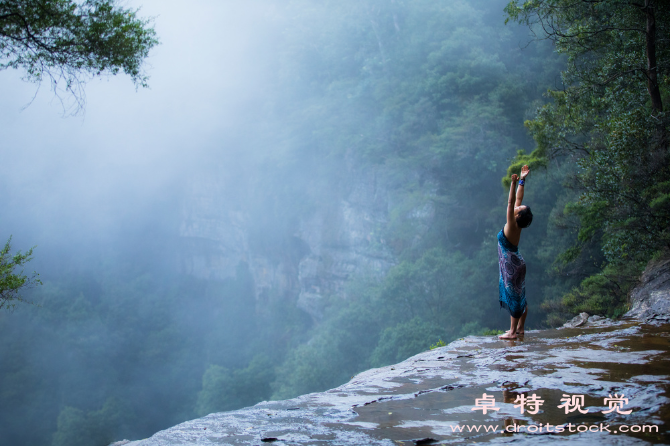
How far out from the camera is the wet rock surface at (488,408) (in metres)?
1.65

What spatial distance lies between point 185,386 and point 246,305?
7.66 meters

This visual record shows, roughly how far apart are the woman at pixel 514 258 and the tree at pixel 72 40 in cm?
426

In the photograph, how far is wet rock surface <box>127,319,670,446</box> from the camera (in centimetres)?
165

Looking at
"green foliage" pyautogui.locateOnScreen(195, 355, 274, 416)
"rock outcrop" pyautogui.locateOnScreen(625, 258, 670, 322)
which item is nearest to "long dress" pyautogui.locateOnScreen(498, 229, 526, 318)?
"rock outcrop" pyautogui.locateOnScreen(625, 258, 670, 322)

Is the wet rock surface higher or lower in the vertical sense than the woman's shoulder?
lower

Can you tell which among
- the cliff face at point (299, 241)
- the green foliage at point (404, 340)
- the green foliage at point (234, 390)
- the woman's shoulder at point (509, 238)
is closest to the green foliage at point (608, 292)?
the woman's shoulder at point (509, 238)

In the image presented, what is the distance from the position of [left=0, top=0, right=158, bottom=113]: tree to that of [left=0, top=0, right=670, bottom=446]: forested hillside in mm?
6572

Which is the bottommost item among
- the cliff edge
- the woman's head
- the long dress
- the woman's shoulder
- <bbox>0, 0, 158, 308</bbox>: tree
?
the cliff edge

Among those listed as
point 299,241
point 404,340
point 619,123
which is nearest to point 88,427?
point 299,241

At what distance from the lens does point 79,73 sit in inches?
205

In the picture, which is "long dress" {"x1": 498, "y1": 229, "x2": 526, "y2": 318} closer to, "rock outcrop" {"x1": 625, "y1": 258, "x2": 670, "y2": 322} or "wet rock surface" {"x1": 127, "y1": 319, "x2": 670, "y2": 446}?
"wet rock surface" {"x1": 127, "y1": 319, "x2": 670, "y2": 446}

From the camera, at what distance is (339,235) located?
96.0ft

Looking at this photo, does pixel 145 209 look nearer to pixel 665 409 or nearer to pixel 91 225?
pixel 91 225

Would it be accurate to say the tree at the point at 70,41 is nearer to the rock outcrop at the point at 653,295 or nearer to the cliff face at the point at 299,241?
the rock outcrop at the point at 653,295
